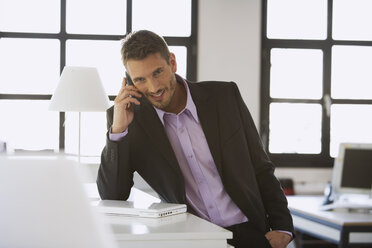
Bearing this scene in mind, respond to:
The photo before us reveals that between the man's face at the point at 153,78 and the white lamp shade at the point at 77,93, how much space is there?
132 cm

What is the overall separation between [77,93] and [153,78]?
1398mm

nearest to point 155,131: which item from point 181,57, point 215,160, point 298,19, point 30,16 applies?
point 215,160

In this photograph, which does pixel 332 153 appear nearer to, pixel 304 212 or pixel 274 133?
pixel 274 133

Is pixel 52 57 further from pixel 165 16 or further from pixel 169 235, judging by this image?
pixel 169 235

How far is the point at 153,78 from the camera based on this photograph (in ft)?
7.22

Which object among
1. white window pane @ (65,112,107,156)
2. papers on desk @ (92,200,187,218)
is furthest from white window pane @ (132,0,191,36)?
papers on desk @ (92,200,187,218)

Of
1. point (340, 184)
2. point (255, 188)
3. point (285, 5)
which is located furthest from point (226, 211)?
point (285, 5)

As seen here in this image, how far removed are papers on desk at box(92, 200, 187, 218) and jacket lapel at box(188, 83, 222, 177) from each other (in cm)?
30

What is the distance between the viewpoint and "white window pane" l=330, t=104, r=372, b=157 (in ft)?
18.5

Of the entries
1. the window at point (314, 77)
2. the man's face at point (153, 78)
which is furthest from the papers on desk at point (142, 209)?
the window at point (314, 77)

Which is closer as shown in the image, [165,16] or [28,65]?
[28,65]

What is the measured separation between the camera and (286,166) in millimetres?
5496

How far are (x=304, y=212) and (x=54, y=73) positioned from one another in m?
2.56

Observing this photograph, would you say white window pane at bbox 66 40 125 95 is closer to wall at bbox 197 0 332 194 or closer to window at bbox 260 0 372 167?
wall at bbox 197 0 332 194
